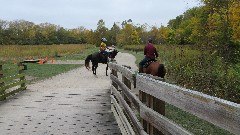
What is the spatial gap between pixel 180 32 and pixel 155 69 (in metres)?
68.1

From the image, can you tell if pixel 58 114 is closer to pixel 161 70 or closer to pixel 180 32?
pixel 161 70

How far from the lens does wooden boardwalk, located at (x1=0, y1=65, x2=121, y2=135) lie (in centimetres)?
778

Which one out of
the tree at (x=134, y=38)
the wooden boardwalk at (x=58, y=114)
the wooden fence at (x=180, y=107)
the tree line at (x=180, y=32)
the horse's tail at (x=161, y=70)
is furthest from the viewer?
the tree at (x=134, y=38)

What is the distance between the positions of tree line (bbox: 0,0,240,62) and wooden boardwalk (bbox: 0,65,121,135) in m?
11.9

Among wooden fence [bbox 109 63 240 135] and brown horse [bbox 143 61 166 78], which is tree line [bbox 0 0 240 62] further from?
wooden fence [bbox 109 63 240 135]

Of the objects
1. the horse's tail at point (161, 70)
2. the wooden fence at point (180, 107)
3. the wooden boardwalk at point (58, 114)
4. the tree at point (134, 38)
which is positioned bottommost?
the wooden boardwalk at point (58, 114)

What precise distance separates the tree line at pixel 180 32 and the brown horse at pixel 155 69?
10.5m

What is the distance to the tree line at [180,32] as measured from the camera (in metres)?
29.3

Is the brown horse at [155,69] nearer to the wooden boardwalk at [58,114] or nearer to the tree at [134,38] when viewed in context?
the wooden boardwalk at [58,114]

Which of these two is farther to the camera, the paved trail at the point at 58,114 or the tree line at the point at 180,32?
the tree line at the point at 180,32

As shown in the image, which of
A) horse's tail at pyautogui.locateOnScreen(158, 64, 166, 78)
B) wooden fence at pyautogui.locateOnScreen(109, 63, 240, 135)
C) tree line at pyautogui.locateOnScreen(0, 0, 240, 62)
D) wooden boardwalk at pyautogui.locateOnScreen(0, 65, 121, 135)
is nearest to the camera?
wooden fence at pyautogui.locateOnScreen(109, 63, 240, 135)

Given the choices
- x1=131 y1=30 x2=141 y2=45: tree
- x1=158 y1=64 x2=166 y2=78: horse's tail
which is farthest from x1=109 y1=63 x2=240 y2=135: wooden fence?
x1=131 y1=30 x2=141 y2=45: tree

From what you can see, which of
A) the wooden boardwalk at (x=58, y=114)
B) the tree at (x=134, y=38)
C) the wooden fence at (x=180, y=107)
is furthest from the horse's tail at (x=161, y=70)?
the tree at (x=134, y=38)

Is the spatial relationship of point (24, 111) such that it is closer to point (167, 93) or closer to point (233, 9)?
point (167, 93)
